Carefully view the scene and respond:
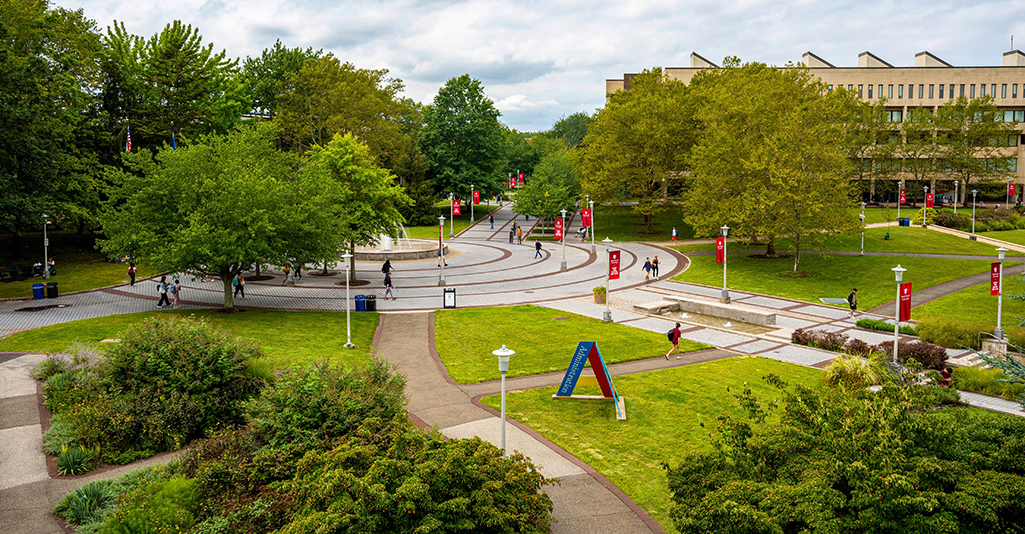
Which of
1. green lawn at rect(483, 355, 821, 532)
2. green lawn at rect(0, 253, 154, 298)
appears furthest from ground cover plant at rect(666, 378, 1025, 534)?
green lawn at rect(0, 253, 154, 298)

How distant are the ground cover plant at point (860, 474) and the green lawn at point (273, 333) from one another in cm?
1357

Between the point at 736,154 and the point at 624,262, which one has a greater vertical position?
the point at 736,154

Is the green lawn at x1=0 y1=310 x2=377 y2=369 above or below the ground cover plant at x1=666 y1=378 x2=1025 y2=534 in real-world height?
below

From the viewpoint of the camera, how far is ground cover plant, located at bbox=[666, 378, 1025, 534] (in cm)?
767

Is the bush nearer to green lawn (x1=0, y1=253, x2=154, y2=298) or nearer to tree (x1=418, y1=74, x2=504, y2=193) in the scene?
green lawn (x1=0, y1=253, x2=154, y2=298)

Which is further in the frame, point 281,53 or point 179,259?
point 281,53

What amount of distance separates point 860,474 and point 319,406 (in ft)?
31.2

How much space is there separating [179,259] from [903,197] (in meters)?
77.9

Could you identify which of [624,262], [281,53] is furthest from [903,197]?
[281,53]

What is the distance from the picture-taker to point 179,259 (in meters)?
25.3

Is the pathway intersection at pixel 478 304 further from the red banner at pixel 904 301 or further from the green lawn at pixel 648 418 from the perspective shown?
the red banner at pixel 904 301

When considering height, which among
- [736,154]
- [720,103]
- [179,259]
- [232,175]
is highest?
[720,103]

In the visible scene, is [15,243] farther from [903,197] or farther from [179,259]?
[903,197]

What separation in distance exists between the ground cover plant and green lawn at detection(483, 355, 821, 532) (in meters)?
1.69
